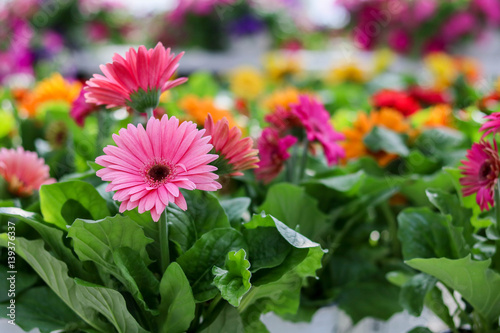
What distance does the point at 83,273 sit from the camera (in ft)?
1.45

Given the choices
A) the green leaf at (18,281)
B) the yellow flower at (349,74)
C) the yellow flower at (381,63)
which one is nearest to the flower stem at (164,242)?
the green leaf at (18,281)

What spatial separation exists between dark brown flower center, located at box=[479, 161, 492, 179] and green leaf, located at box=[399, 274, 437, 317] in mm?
97

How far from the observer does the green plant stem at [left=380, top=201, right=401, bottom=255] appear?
65 cm

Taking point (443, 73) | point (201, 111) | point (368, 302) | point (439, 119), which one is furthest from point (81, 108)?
point (443, 73)

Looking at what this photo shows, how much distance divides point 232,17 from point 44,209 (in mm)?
1581

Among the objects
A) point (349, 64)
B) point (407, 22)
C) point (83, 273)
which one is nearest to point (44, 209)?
point (83, 273)

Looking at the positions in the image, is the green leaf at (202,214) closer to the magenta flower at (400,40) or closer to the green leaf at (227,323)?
the green leaf at (227,323)

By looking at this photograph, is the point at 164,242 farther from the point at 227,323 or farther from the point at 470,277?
the point at 470,277

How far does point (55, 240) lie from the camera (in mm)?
438

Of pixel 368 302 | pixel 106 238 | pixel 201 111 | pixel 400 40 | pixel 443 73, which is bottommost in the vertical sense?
pixel 368 302

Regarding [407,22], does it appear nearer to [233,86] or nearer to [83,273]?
[233,86]

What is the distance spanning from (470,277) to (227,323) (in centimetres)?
19

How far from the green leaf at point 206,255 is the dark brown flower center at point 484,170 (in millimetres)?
199

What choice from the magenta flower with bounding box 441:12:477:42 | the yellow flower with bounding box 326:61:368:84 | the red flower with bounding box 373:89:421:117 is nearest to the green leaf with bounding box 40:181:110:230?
the red flower with bounding box 373:89:421:117
